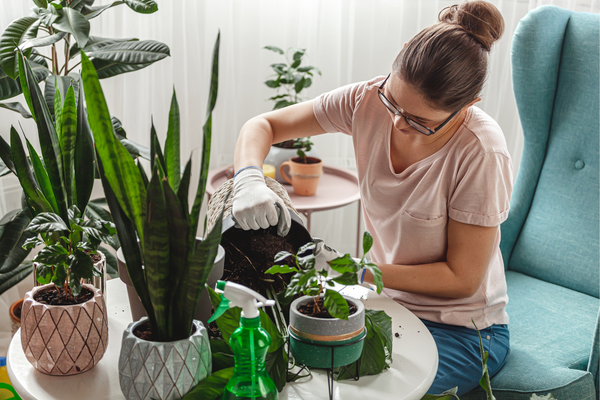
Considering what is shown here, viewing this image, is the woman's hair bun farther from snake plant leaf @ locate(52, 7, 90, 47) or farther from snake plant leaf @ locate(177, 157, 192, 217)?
snake plant leaf @ locate(52, 7, 90, 47)

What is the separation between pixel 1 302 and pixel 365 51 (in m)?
1.83

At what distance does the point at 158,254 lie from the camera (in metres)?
0.61

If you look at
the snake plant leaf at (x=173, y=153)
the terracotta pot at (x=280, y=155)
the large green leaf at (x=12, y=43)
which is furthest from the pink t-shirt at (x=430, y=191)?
the large green leaf at (x=12, y=43)

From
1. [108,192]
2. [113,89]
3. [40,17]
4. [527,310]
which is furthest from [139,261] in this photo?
[113,89]

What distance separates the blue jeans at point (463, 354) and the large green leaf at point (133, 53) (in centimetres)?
104

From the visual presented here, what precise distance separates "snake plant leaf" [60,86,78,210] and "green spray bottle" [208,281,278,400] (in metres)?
0.35

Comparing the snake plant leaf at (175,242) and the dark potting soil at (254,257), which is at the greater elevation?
the snake plant leaf at (175,242)

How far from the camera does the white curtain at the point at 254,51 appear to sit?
2.27 metres

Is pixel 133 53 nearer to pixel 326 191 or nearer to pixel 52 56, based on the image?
pixel 52 56

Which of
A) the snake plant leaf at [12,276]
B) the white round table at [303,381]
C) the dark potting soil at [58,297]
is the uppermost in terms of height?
the dark potting soil at [58,297]

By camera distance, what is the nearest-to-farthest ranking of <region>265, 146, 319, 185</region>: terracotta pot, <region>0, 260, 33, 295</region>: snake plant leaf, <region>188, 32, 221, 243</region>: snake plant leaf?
<region>188, 32, 221, 243</region>: snake plant leaf → <region>0, 260, 33, 295</region>: snake plant leaf → <region>265, 146, 319, 185</region>: terracotta pot

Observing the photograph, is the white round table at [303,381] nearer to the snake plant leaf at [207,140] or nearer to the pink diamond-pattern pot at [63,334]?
the pink diamond-pattern pot at [63,334]

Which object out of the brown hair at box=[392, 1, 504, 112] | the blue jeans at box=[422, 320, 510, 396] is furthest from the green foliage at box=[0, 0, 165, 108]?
the blue jeans at box=[422, 320, 510, 396]

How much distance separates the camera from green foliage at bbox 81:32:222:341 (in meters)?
0.59
